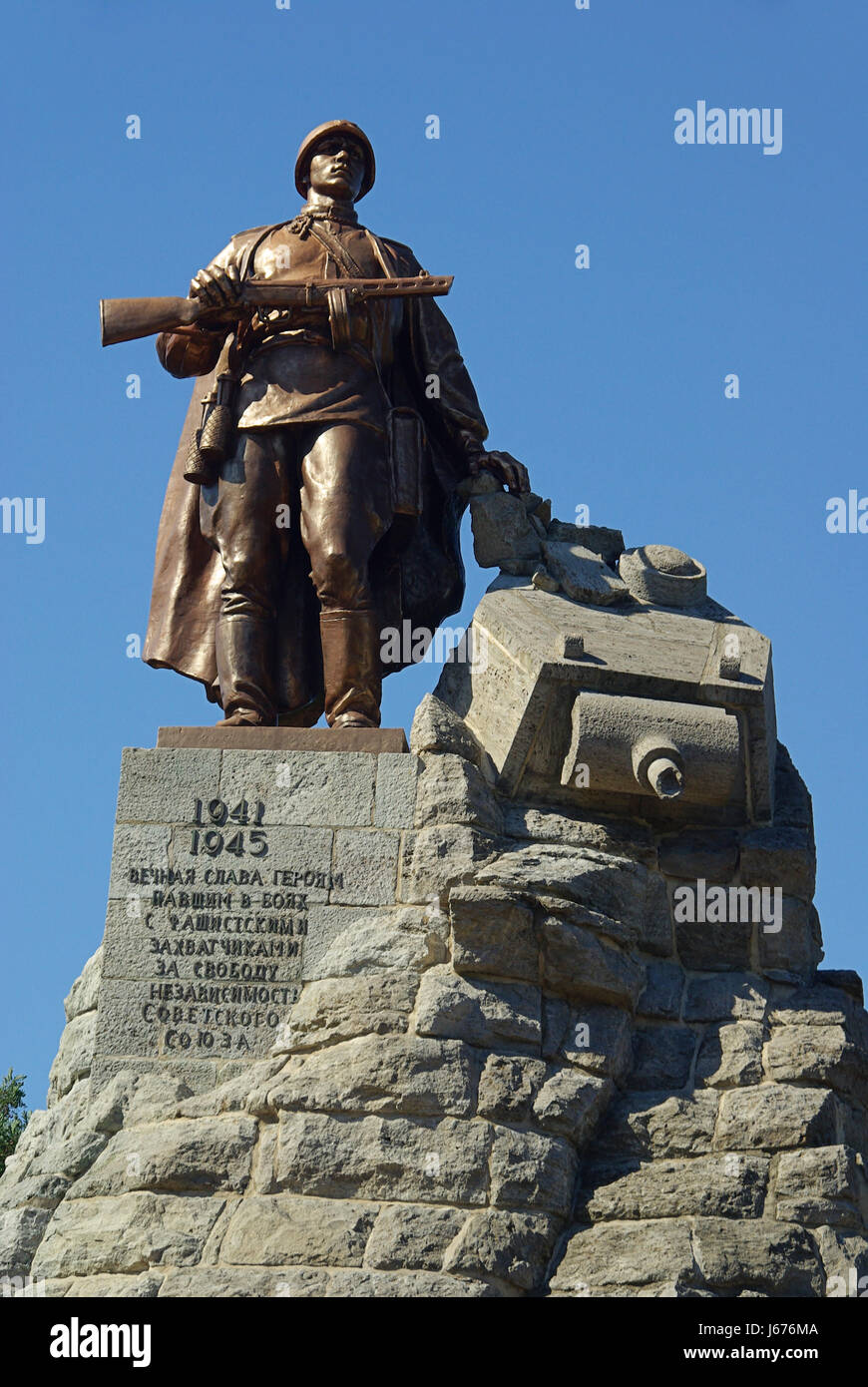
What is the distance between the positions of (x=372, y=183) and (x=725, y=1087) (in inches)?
215

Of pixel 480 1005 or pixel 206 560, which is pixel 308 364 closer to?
pixel 206 560

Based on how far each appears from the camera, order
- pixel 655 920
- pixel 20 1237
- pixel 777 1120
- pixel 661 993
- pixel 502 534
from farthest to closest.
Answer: pixel 502 534, pixel 655 920, pixel 661 993, pixel 20 1237, pixel 777 1120

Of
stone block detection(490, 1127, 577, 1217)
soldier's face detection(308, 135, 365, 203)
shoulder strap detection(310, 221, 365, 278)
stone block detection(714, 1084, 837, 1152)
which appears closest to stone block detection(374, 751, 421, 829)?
stone block detection(490, 1127, 577, 1217)

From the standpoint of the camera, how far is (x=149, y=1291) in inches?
326

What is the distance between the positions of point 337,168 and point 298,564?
225cm

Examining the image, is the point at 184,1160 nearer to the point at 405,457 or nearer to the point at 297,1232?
the point at 297,1232

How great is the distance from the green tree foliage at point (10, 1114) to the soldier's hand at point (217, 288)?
6.68m

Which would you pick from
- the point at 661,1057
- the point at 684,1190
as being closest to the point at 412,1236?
the point at 684,1190

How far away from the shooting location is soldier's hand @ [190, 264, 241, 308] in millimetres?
10875

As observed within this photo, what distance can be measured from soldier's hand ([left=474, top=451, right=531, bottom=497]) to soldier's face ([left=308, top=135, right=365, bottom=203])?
167cm

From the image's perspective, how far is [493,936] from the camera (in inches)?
353

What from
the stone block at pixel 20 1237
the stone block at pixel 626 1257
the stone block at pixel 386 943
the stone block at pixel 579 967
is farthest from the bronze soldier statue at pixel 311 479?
the stone block at pixel 626 1257
